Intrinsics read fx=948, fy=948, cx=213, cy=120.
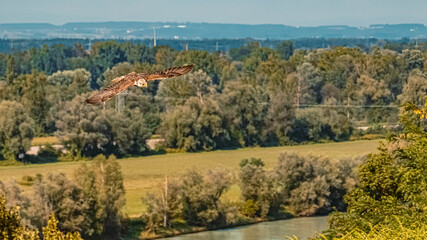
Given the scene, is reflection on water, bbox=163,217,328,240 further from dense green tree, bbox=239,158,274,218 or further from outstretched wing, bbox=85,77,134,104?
outstretched wing, bbox=85,77,134,104

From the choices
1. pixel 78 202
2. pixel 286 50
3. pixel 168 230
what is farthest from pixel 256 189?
pixel 286 50

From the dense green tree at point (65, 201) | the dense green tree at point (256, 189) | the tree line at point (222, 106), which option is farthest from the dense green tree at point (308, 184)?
the dense green tree at point (65, 201)

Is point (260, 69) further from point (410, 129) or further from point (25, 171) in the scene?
point (410, 129)

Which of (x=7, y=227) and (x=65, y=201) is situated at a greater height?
(x=7, y=227)

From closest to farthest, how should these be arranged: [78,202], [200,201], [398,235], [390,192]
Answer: [398,235] → [390,192] → [78,202] → [200,201]

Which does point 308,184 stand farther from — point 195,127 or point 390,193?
point 390,193

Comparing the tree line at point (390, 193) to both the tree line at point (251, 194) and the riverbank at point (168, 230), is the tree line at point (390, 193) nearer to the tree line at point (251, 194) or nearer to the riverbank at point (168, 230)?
the riverbank at point (168, 230)

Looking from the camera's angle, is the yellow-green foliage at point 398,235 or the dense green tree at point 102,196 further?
the dense green tree at point 102,196

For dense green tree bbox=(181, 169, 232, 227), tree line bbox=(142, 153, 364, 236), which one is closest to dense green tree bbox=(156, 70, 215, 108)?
tree line bbox=(142, 153, 364, 236)
